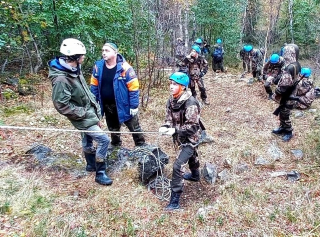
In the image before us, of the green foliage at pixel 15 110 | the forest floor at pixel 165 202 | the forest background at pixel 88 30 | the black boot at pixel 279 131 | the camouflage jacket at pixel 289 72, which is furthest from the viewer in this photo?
the forest background at pixel 88 30

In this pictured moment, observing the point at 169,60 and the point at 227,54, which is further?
the point at 227,54

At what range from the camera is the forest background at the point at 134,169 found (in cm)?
354

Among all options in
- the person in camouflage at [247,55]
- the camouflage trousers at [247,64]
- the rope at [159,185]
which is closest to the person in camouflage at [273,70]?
the person in camouflage at [247,55]

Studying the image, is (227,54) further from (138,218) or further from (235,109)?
(138,218)

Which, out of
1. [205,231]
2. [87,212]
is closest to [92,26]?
[87,212]

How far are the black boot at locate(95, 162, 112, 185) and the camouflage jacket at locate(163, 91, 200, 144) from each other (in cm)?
120

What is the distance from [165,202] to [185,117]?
128 cm

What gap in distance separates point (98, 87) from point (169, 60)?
9.79 metres

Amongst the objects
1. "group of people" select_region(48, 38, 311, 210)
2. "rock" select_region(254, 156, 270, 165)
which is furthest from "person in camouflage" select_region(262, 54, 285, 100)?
"group of people" select_region(48, 38, 311, 210)

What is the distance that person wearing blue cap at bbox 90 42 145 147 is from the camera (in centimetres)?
469

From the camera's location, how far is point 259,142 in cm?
629

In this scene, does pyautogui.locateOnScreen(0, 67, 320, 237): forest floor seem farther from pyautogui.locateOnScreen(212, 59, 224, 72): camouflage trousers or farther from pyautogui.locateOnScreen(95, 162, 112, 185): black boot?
pyautogui.locateOnScreen(212, 59, 224, 72): camouflage trousers

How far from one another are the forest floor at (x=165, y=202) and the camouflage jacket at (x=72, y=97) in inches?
40.9

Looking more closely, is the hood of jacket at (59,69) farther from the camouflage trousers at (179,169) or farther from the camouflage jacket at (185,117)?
the camouflage trousers at (179,169)
